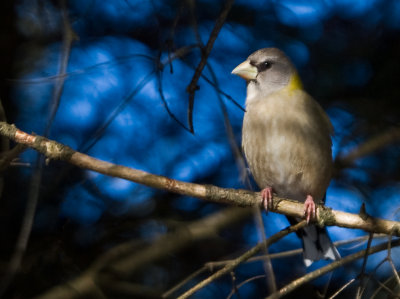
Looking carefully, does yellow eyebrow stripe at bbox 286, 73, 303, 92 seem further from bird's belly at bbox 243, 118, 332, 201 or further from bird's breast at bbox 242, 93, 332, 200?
bird's belly at bbox 243, 118, 332, 201

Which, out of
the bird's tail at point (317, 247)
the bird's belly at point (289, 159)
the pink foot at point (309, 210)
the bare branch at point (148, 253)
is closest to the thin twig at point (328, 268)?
the pink foot at point (309, 210)

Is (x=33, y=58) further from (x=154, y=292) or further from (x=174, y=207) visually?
(x=154, y=292)

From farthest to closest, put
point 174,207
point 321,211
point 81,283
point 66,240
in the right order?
1. point 174,207
2. point 66,240
3. point 81,283
4. point 321,211

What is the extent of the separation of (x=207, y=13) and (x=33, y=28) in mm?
1290

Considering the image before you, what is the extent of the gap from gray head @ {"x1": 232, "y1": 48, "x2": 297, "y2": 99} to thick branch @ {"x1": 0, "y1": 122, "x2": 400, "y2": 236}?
4.05 feet

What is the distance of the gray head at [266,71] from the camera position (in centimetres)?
338

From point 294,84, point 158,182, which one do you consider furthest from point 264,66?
point 158,182

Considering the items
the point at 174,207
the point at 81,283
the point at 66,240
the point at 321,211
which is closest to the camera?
the point at 321,211

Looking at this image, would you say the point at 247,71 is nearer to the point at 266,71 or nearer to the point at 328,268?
the point at 266,71

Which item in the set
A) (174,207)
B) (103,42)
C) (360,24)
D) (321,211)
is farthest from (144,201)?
(360,24)

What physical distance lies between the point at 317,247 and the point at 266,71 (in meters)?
1.21

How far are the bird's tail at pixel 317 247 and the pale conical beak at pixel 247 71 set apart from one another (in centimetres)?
112

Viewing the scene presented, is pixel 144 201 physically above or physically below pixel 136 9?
below

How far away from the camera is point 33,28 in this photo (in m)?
3.79
